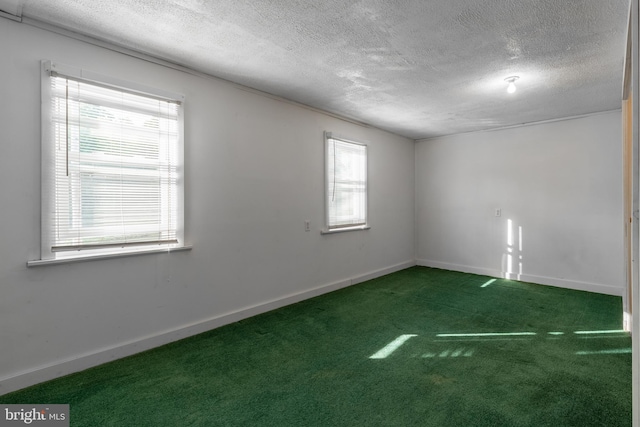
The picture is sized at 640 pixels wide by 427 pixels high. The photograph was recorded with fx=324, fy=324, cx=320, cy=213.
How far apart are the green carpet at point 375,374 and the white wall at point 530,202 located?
47.2 inches

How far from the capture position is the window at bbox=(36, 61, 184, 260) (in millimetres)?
2334

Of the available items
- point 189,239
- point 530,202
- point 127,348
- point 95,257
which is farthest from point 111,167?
point 530,202

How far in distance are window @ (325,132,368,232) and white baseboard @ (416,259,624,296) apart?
193cm

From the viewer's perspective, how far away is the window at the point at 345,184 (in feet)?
15.1

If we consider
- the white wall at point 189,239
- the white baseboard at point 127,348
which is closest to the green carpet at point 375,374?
the white baseboard at point 127,348

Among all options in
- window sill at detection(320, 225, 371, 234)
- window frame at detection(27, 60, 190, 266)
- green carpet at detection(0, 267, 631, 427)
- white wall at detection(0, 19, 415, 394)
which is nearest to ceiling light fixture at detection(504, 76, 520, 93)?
white wall at detection(0, 19, 415, 394)

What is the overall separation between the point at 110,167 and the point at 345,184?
10.1 ft

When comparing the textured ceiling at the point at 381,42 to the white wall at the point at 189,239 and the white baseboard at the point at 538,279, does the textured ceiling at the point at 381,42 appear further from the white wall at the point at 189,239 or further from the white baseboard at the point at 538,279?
the white baseboard at the point at 538,279

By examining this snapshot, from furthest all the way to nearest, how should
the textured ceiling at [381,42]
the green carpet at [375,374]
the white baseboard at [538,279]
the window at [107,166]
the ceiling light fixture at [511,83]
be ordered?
the white baseboard at [538,279] → the ceiling light fixture at [511,83] → the window at [107,166] → the textured ceiling at [381,42] → the green carpet at [375,374]

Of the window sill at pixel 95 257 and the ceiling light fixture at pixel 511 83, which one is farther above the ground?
the ceiling light fixture at pixel 511 83

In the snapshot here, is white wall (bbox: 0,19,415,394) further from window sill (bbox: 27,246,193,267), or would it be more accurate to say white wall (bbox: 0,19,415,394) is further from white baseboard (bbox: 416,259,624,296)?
white baseboard (bbox: 416,259,624,296)

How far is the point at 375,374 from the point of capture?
2395 mm

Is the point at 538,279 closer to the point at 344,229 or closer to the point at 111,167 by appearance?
the point at 344,229

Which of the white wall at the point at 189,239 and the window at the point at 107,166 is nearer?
the white wall at the point at 189,239
